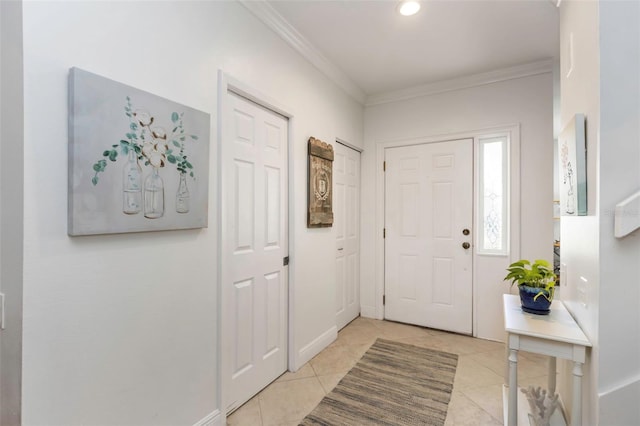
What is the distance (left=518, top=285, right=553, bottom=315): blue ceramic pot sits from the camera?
5.30 ft

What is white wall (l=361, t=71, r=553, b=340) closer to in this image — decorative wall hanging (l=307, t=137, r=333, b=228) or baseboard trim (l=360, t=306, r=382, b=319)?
baseboard trim (l=360, t=306, r=382, b=319)

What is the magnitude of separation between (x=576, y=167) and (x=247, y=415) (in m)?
2.24

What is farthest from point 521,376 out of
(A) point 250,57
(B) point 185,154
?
(A) point 250,57

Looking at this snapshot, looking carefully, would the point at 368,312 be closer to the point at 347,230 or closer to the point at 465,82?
the point at 347,230

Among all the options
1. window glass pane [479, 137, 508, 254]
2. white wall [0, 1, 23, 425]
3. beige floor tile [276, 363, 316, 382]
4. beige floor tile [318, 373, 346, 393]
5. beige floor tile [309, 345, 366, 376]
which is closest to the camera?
white wall [0, 1, 23, 425]

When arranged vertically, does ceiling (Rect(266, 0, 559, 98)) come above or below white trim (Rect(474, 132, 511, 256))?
above

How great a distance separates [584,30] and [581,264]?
1047 mm

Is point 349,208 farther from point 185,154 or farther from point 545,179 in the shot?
point 185,154

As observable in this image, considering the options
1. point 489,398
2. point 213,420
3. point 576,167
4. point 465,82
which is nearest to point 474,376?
point 489,398

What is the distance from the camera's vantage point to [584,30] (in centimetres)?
136

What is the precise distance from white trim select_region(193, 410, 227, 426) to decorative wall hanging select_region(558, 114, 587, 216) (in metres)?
2.11

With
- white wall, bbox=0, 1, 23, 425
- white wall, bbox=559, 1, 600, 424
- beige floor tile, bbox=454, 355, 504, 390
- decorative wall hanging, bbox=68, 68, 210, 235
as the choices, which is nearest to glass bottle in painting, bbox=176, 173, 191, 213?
decorative wall hanging, bbox=68, 68, 210, 235

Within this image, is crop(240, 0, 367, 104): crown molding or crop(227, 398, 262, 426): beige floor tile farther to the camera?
crop(240, 0, 367, 104): crown molding

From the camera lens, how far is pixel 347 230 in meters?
3.45
